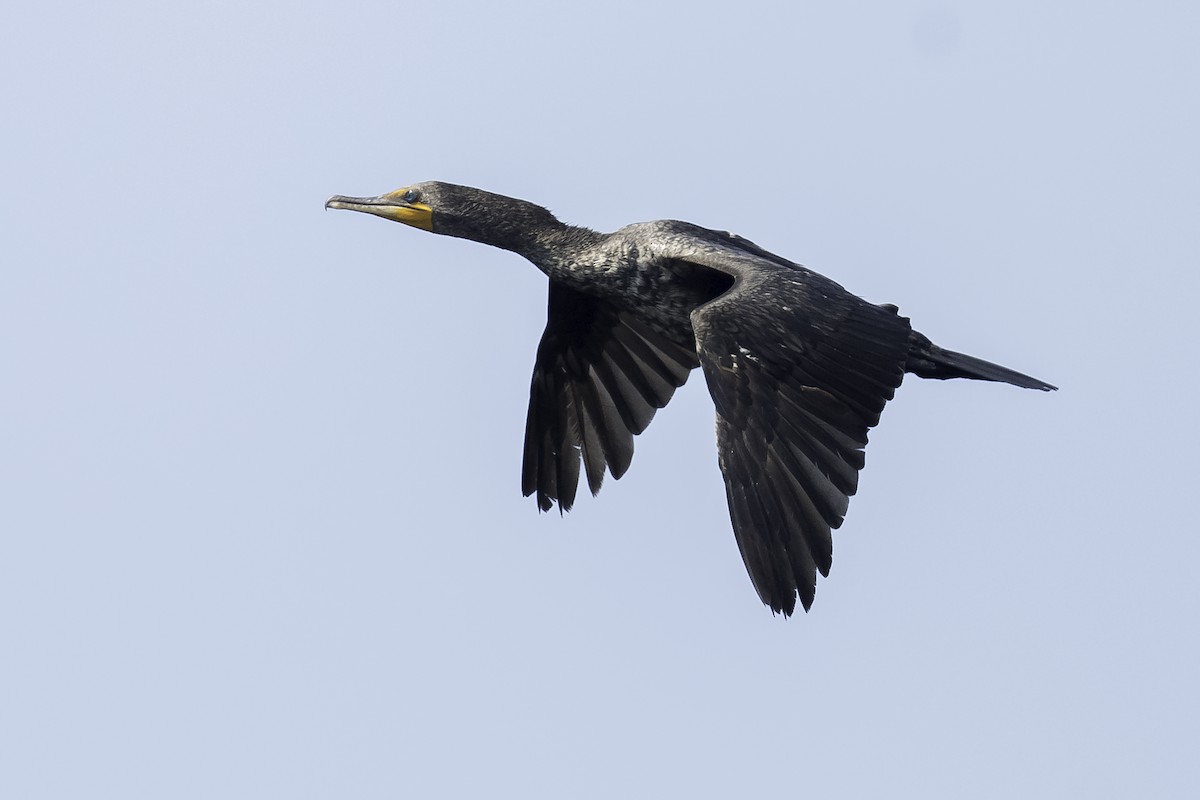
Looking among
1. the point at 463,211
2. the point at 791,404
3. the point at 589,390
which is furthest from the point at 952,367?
the point at 463,211

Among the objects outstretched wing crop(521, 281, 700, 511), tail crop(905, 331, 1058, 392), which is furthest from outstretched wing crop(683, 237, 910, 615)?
outstretched wing crop(521, 281, 700, 511)

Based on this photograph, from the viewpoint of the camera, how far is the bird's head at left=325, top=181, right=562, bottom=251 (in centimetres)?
1428

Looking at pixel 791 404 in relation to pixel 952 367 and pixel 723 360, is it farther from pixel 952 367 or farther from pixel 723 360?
pixel 952 367

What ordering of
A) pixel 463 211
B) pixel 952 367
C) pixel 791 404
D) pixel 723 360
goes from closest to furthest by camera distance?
pixel 791 404
pixel 723 360
pixel 952 367
pixel 463 211

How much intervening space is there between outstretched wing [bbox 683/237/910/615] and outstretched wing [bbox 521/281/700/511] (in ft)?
7.88

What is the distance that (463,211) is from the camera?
14.3 meters

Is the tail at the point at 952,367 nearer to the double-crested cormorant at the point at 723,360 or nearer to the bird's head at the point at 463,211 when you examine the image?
the double-crested cormorant at the point at 723,360

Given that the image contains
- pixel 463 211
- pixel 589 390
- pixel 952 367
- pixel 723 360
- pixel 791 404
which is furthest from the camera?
pixel 589 390

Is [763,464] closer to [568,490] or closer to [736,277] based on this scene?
[736,277]

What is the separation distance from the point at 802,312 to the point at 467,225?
2.85m

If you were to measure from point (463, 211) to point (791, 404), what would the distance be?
3.24 metres

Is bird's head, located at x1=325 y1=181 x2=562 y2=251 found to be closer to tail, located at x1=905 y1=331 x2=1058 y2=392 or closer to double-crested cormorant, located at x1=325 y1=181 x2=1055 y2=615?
double-crested cormorant, located at x1=325 y1=181 x2=1055 y2=615

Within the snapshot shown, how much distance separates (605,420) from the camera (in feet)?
50.1

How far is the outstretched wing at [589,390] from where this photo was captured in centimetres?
1516
